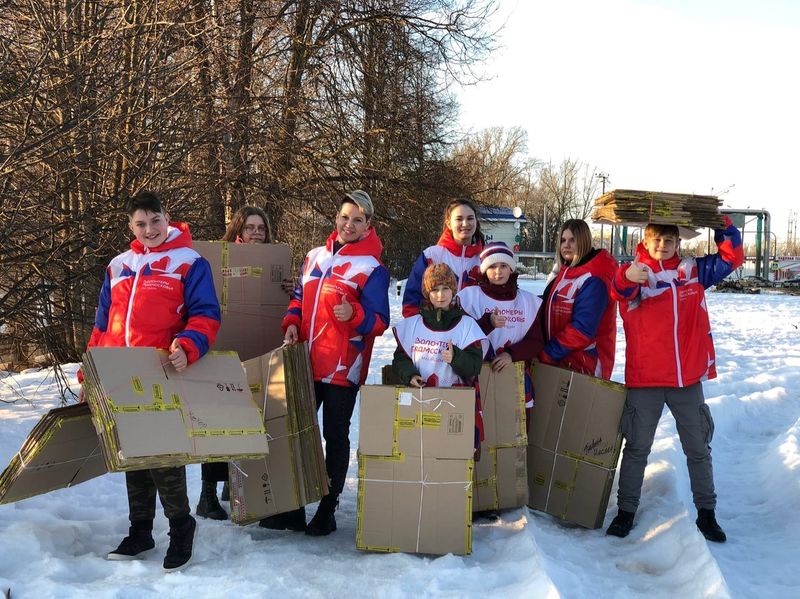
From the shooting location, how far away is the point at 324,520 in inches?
169

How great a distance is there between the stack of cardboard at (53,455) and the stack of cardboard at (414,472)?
1.48 m

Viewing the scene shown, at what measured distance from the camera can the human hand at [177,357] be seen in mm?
3625

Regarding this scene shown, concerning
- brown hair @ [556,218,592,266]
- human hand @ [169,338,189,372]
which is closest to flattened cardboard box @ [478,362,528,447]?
brown hair @ [556,218,592,266]

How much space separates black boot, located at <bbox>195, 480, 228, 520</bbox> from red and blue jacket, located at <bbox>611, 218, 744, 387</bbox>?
2.68 meters

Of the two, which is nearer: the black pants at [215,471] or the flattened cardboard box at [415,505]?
the flattened cardboard box at [415,505]

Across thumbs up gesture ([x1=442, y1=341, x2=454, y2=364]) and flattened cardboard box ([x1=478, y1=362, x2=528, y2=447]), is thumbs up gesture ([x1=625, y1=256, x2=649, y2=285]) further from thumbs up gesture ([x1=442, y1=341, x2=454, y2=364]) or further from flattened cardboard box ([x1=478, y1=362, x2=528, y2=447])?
thumbs up gesture ([x1=442, y1=341, x2=454, y2=364])

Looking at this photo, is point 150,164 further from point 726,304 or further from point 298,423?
point 726,304

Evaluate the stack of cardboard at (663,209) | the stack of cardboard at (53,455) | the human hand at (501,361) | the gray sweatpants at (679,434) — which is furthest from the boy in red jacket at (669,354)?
the stack of cardboard at (53,455)

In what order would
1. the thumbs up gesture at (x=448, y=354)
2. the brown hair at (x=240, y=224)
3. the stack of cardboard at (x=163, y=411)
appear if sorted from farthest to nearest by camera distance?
1. the brown hair at (x=240, y=224)
2. the thumbs up gesture at (x=448, y=354)
3. the stack of cardboard at (x=163, y=411)

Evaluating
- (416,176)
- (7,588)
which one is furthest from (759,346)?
(7,588)

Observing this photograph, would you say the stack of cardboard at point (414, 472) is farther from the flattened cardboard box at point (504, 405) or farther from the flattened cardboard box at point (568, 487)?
the flattened cardboard box at point (568, 487)

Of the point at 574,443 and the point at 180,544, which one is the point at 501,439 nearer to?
the point at 574,443

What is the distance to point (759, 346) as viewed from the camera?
1348 centimetres

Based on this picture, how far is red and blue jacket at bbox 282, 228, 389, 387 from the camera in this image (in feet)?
13.9
